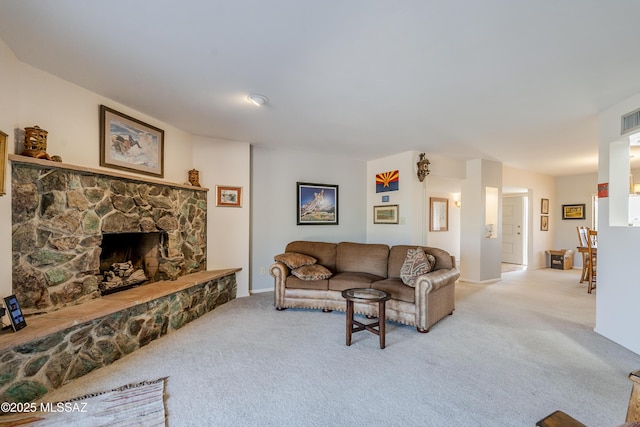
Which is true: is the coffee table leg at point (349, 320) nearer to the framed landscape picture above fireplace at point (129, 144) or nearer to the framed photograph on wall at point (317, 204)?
the framed photograph on wall at point (317, 204)

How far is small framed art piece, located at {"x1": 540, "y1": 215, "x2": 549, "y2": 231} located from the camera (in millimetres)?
7283

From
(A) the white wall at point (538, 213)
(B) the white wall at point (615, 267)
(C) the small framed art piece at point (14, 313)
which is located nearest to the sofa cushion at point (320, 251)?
(C) the small framed art piece at point (14, 313)

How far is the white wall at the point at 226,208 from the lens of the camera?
420 cm

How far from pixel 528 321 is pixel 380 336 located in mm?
2046

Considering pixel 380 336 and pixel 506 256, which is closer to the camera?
pixel 380 336

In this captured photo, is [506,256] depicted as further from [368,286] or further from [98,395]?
[98,395]

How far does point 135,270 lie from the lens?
11.0ft

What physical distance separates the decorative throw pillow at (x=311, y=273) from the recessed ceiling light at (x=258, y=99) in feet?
6.97

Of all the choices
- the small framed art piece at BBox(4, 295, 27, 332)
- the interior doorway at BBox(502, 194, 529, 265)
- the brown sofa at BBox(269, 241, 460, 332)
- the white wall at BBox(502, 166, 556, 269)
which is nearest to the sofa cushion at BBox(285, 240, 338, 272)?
the brown sofa at BBox(269, 241, 460, 332)

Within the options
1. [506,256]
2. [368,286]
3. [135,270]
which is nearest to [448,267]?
[368,286]

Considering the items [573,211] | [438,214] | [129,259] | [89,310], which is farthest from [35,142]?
[573,211]

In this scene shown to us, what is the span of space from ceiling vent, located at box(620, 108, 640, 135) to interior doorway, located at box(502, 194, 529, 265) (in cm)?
512

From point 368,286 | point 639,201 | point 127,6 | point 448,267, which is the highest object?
point 127,6

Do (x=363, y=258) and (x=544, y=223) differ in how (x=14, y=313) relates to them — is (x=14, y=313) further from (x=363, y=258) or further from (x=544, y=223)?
(x=544, y=223)
